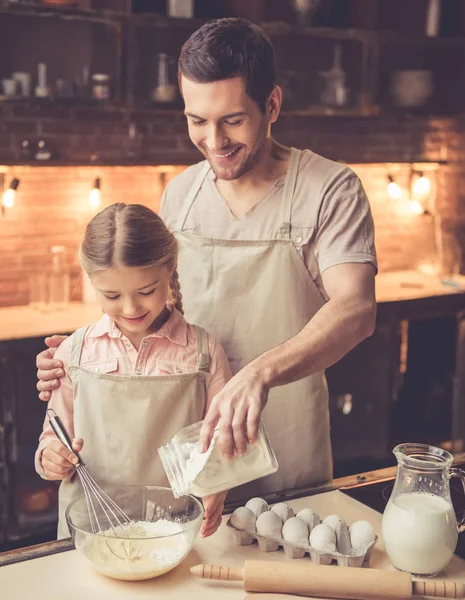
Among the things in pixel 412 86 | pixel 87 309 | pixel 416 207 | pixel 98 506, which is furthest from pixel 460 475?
pixel 416 207

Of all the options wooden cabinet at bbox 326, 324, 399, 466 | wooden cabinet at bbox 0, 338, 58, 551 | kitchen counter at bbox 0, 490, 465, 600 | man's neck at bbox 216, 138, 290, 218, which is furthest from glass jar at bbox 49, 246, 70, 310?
kitchen counter at bbox 0, 490, 465, 600

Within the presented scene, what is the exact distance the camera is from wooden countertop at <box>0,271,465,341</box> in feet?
11.7

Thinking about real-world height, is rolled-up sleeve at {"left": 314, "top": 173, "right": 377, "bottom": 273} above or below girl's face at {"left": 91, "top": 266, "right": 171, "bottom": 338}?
above

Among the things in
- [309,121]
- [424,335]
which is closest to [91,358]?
[424,335]

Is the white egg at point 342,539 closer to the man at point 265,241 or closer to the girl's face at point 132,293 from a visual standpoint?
the man at point 265,241

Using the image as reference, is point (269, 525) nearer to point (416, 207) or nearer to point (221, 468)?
point (221, 468)

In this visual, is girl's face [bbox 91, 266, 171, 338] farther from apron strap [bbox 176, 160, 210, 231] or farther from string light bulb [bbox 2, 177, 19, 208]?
string light bulb [bbox 2, 177, 19, 208]

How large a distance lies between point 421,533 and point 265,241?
0.90 metres

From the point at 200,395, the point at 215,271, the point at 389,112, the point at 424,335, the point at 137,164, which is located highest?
the point at 389,112

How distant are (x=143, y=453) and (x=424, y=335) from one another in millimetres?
2895

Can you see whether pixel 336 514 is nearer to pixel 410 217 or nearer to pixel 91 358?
pixel 91 358

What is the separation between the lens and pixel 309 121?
4.79 meters

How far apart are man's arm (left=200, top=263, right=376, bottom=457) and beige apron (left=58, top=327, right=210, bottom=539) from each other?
1.00 feet

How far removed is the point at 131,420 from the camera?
6.03 feet
